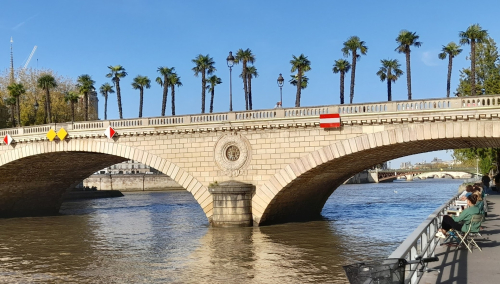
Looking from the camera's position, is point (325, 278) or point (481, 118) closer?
point (325, 278)

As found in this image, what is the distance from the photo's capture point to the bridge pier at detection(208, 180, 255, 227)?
3189 centimetres

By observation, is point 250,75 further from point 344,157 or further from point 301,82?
point 344,157

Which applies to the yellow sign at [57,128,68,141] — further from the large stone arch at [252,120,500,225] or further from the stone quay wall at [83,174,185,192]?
the stone quay wall at [83,174,185,192]

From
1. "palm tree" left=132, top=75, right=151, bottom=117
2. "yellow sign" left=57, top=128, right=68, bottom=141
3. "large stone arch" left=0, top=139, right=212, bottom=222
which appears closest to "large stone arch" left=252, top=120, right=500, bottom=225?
"large stone arch" left=0, top=139, right=212, bottom=222

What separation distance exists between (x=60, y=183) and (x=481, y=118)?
4226 centimetres

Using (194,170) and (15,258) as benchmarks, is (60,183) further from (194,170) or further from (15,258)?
(15,258)

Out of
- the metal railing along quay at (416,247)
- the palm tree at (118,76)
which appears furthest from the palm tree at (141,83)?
the metal railing along quay at (416,247)

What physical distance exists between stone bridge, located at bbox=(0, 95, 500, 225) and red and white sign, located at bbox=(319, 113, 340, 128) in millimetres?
350

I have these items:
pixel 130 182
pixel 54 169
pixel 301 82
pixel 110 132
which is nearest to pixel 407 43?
pixel 301 82

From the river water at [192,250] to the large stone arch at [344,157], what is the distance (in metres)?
1.81

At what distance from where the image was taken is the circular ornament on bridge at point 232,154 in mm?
33031

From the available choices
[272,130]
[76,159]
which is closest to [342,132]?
[272,130]

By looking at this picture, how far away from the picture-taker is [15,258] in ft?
82.9

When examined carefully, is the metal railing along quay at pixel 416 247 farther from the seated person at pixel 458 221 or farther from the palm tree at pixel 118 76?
the palm tree at pixel 118 76
